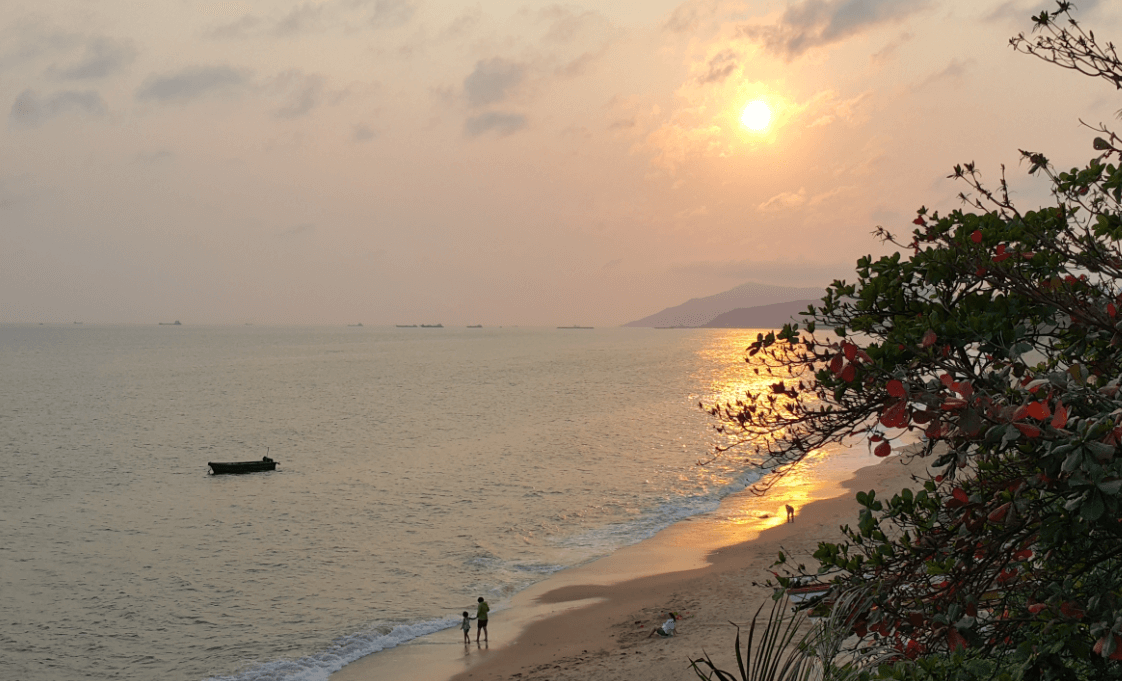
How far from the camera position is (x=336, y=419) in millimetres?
72188

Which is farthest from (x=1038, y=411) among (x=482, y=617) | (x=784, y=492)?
(x=784, y=492)

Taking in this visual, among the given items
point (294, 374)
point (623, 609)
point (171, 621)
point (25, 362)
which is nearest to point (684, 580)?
point (623, 609)

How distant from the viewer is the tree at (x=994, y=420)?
3.80 meters

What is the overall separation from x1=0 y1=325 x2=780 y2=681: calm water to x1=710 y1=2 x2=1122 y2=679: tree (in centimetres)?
1877

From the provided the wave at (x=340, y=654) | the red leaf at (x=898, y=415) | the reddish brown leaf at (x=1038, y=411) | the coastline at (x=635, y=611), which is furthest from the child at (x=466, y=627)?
the reddish brown leaf at (x=1038, y=411)

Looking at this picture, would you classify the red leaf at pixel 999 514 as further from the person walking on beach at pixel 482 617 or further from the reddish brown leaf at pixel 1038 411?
the person walking on beach at pixel 482 617

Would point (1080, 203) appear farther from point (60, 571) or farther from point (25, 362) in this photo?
point (25, 362)

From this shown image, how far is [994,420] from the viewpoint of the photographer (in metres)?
3.76

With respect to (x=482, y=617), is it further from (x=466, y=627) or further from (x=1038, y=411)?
(x=1038, y=411)

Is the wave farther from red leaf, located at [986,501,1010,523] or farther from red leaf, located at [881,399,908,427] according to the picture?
red leaf, located at [881,399,908,427]

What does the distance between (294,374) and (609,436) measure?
3210 inches

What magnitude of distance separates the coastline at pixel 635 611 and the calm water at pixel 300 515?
54.1 inches

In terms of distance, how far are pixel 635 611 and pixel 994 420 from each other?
2090 centimetres

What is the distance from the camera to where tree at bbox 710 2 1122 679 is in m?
3.80
